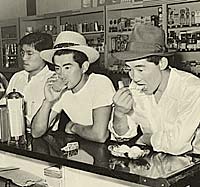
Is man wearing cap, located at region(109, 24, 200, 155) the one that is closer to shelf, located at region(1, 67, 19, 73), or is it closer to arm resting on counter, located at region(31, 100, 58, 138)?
arm resting on counter, located at region(31, 100, 58, 138)

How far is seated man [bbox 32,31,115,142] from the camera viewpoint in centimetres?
167

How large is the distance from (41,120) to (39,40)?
0.38 metres

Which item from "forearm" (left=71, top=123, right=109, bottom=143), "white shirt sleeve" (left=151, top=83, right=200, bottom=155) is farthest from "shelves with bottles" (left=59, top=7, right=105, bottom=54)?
"white shirt sleeve" (left=151, top=83, right=200, bottom=155)

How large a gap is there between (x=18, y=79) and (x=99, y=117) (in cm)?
58

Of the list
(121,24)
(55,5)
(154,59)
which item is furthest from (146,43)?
(55,5)

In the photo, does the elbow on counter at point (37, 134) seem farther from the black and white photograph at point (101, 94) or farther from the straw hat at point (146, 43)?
the straw hat at point (146, 43)

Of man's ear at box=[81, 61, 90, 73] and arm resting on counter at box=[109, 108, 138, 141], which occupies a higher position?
man's ear at box=[81, 61, 90, 73]

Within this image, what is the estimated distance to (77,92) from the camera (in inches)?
69.5

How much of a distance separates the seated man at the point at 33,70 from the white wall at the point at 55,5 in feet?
0.38

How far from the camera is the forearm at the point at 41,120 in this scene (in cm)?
184

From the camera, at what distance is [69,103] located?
1.80 meters

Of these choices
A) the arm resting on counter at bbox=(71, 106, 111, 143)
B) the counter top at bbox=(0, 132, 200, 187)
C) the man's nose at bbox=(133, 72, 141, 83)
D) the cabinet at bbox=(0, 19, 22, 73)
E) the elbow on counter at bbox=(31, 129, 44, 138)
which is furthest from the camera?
the cabinet at bbox=(0, 19, 22, 73)

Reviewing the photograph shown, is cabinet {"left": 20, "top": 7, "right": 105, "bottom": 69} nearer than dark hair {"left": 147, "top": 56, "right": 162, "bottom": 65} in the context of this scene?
No

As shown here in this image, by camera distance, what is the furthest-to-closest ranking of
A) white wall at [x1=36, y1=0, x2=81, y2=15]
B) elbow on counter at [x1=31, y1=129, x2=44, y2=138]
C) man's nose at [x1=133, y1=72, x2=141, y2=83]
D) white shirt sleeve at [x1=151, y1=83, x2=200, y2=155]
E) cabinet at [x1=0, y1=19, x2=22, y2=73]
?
cabinet at [x1=0, y1=19, x2=22, y2=73] < elbow on counter at [x1=31, y1=129, x2=44, y2=138] < white wall at [x1=36, y1=0, x2=81, y2=15] < man's nose at [x1=133, y1=72, x2=141, y2=83] < white shirt sleeve at [x1=151, y1=83, x2=200, y2=155]
